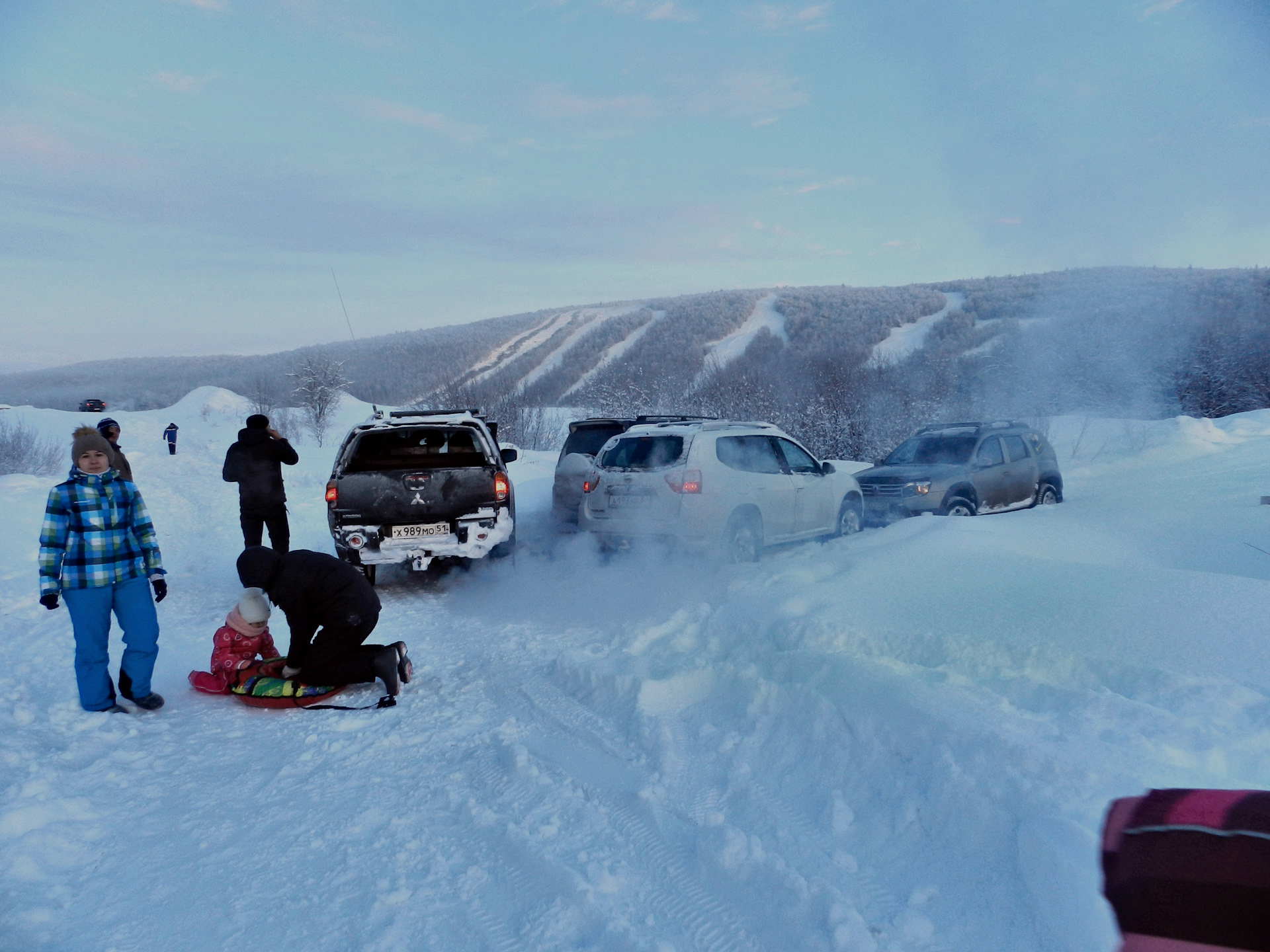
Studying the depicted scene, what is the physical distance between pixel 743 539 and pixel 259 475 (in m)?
5.28

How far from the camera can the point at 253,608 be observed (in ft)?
17.9

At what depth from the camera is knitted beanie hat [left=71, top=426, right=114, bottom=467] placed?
502 centimetres

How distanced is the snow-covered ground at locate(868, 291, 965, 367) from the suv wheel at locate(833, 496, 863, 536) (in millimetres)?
41298

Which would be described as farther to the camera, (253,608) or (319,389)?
(319,389)

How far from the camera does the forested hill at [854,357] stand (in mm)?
32906

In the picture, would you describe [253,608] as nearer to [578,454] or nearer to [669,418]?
[578,454]

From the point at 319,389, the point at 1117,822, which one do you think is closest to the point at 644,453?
the point at 1117,822

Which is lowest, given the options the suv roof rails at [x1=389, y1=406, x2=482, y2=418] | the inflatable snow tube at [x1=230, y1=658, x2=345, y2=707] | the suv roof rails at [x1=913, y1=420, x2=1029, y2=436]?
the inflatable snow tube at [x1=230, y1=658, x2=345, y2=707]

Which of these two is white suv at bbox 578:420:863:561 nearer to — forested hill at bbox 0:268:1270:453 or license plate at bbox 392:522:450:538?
license plate at bbox 392:522:450:538

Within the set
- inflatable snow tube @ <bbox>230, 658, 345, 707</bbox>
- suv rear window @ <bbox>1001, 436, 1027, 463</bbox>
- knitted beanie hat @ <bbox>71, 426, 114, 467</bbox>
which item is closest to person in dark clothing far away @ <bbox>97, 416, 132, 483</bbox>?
knitted beanie hat @ <bbox>71, 426, 114, 467</bbox>

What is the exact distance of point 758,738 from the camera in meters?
4.32

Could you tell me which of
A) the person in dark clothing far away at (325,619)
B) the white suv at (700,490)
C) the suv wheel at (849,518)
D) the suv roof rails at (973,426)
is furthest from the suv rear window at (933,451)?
the person in dark clothing far away at (325,619)

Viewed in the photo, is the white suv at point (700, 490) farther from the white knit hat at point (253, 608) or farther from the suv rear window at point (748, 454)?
the white knit hat at point (253, 608)

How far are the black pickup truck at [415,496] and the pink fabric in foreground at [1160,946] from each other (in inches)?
297
